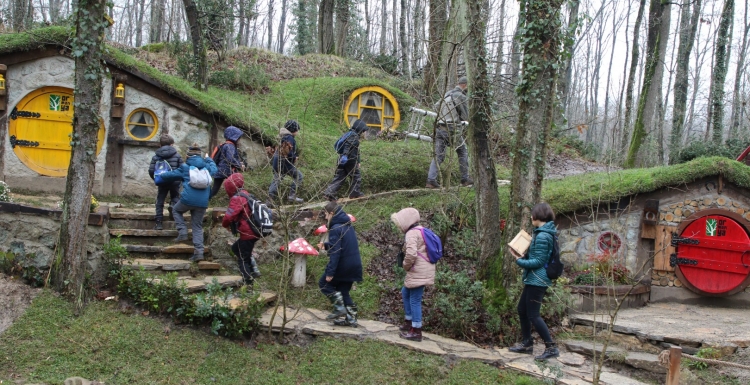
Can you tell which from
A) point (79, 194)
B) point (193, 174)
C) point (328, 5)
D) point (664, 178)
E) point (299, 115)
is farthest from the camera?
point (328, 5)

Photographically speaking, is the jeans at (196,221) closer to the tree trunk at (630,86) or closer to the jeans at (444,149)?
the jeans at (444,149)

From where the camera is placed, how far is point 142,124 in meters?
10.8

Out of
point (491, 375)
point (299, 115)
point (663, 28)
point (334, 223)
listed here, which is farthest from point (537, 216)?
point (663, 28)

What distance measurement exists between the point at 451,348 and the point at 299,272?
7.73ft

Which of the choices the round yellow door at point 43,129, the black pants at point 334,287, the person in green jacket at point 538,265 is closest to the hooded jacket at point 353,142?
the black pants at point 334,287

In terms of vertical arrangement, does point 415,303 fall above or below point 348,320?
above

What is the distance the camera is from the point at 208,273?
25.4 ft

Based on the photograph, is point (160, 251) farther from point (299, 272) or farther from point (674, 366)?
point (674, 366)

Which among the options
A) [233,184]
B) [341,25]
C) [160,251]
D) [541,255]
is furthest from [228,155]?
[341,25]

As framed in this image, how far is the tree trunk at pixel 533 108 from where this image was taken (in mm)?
7379

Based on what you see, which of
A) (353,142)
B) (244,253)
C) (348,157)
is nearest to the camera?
(244,253)

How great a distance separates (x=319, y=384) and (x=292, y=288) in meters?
2.04

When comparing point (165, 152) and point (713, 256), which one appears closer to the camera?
point (165, 152)

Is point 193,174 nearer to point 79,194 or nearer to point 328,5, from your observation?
point 79,194
